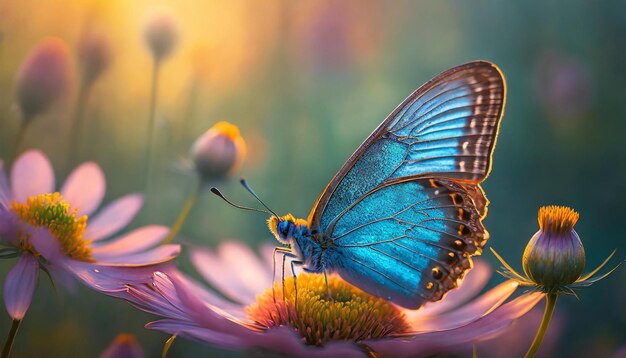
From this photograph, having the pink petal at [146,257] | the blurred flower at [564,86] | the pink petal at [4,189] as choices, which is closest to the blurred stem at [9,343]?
the pink petal at [146,257]

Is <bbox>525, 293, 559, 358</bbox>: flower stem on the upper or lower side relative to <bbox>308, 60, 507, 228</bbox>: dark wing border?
lower

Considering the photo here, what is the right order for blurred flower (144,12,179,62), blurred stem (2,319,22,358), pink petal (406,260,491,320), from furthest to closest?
blurred flower (144,12,179,62) → pink petal (406,260,491,320) → blurred stem (2,319,22,358)

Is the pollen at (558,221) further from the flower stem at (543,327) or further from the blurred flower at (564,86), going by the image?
the blurred flower at (564,86)

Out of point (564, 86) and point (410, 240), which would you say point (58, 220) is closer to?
point (410, 240)

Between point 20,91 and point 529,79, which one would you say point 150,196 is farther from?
point 529,79

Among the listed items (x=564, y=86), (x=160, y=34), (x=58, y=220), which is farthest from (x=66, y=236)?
(x=564, y=86)

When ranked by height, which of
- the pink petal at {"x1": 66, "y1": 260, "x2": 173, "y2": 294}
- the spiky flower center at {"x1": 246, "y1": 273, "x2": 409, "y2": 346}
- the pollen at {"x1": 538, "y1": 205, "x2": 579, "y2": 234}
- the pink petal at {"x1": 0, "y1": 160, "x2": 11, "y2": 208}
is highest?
the pink petal at {"x1": 0, "y1": 160, "x2": 11, "y2": 208}

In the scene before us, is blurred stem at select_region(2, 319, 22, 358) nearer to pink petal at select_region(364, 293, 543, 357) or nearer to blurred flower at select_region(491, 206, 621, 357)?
pink petal at select_region(364, 293, 543, 357)

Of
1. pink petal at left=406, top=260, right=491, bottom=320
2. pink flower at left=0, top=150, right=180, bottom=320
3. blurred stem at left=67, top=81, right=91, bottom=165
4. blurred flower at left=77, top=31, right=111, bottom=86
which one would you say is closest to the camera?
pink flower at left=0, top=150, right=180, bottom=320

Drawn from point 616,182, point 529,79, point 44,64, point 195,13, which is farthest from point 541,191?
point 44,64

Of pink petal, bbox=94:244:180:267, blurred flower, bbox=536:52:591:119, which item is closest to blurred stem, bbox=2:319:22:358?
pink petal, bbox=94:244:180:267
